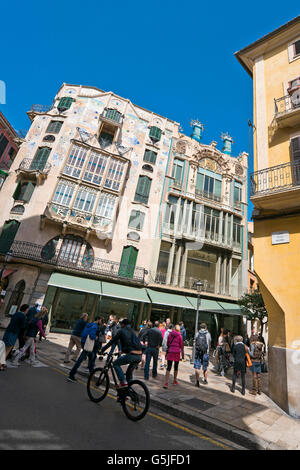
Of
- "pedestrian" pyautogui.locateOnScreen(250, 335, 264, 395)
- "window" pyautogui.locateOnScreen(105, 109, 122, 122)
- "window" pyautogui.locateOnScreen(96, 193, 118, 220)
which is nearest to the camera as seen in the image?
"pedestrian" pyautogui.locateOnScreen(250, 335, 264, 395)

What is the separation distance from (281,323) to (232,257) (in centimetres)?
1520

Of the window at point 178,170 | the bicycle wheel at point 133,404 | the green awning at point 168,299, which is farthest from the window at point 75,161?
the bicycle wheel at point 133,404

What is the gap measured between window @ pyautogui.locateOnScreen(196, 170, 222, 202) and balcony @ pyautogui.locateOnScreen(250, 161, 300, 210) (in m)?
14.1

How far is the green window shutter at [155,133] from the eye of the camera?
23572mm

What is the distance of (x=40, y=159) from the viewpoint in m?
19.3

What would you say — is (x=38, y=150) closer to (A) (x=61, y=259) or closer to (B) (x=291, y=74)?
(A) (x=61, y=259)

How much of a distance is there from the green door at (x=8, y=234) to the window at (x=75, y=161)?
5750 millimetres

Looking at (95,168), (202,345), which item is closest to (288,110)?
(202,345)

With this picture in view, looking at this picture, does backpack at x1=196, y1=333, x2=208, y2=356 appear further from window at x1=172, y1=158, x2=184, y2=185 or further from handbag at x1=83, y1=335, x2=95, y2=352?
window at x1=172, y1=158, x2=184, y2=185

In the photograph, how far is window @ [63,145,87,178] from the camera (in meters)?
19.0

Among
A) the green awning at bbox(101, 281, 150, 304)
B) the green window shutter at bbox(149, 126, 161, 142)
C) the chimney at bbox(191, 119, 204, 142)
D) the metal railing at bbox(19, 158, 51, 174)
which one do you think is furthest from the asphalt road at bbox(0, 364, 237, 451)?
the chimney at bbox(191, 119, 204, 142)

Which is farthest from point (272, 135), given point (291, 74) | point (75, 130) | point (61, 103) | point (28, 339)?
point (61, 103)

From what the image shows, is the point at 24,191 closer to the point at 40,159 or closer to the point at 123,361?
the point at 40,159

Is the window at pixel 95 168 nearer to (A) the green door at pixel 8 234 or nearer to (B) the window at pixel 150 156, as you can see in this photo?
(B) the window at pixel 150 156
